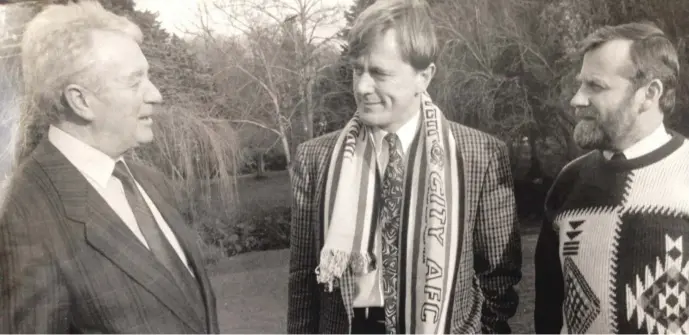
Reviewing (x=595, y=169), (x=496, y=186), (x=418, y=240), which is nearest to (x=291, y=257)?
(x=418, y=240)

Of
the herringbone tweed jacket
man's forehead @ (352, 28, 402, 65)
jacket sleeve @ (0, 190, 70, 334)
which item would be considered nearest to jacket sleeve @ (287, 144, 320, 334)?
the herringbone tweed jacket

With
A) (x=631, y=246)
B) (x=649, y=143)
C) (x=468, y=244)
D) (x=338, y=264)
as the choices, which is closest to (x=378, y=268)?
(x=338, y=264)

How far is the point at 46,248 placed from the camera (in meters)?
1.35

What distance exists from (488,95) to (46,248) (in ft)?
3.43

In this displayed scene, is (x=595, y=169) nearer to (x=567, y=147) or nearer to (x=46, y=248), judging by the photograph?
(x=567, y=147)

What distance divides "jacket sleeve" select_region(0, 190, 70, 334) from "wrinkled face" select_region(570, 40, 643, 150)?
1.16 m

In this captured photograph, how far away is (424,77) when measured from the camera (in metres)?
1.53

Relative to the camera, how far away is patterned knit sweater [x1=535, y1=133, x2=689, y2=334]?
1.42m

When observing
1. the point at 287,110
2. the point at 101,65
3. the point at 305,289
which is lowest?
the point at 305,289

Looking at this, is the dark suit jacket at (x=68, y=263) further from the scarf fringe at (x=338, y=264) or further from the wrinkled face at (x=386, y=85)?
the wrinkled face at (x=386, y=85)

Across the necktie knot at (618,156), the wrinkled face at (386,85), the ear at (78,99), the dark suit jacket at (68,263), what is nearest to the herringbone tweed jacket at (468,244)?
the wrinkled face at (386,85)

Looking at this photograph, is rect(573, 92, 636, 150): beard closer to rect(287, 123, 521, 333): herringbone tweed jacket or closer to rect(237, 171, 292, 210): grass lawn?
rect(287, 123, 521, 333): herringbone tweed jacket

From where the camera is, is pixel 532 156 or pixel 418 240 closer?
pixel 418 240

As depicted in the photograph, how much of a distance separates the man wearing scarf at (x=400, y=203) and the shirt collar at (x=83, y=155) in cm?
43
